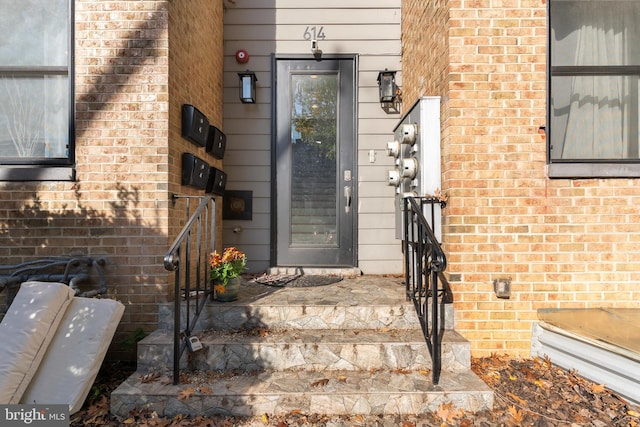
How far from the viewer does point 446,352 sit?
2.33 metres

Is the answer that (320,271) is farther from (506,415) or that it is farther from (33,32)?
(33,32)

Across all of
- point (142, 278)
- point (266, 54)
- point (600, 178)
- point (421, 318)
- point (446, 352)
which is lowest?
point (446, 352)

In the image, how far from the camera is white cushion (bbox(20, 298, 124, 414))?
2035 mm

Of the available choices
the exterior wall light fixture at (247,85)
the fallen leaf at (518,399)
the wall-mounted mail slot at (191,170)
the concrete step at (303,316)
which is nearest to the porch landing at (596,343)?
the fallen leaf at (518,399)

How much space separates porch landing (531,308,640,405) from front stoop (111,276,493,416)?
69cm

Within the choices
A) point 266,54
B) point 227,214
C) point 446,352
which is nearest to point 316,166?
point 227,214

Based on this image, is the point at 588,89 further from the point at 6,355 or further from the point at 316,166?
the point at 6,355

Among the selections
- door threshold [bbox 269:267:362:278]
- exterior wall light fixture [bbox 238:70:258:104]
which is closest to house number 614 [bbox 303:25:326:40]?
exterior wall light fixture [bbox 238:70:258:104]

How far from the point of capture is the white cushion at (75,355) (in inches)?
80.1

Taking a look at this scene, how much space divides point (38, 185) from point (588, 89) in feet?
14.3

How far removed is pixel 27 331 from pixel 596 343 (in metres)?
3.52

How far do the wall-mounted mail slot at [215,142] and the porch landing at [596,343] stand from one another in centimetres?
325

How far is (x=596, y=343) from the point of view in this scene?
220 centimetres

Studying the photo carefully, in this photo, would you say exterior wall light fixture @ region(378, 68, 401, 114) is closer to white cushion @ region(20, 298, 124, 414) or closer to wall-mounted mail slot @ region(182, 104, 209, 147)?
wall-mounted mail slot @ region(182, 104, 209, 147)
